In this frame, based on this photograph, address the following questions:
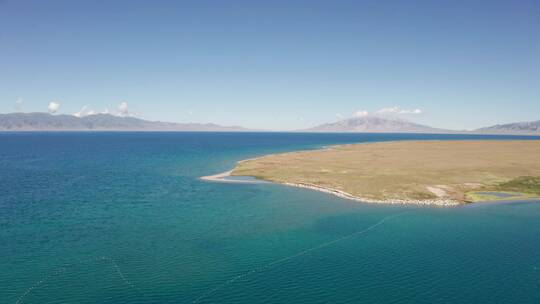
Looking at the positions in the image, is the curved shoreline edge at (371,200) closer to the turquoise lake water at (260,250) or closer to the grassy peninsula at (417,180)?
the grassy peninsula at (417,180)

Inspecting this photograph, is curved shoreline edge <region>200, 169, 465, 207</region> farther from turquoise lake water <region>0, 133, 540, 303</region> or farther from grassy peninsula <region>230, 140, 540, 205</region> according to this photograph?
turquoise lake water <region>0, 133, 540, 303</region>

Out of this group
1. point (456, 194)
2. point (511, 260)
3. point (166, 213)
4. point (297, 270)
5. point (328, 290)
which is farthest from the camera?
point (456, 194)

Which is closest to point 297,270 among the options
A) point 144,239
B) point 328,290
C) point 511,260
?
point 328,290

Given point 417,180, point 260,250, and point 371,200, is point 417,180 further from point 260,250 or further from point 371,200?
point 260,250

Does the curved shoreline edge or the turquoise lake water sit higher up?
the curved shoreline edge

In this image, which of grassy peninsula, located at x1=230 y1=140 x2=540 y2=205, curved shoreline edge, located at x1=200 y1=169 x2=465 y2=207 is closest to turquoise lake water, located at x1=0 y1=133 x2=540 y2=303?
curved shoreline edge, located at x1=200 y1=169 x2=465 y2=207

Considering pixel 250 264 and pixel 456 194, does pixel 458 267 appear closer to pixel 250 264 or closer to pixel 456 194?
pixel 250 264

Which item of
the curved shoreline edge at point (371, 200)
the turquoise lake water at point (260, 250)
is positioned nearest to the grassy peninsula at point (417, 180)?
the curved shoreline edge at point (371, 200)

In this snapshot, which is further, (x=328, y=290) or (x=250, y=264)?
(x=250, y=264)
